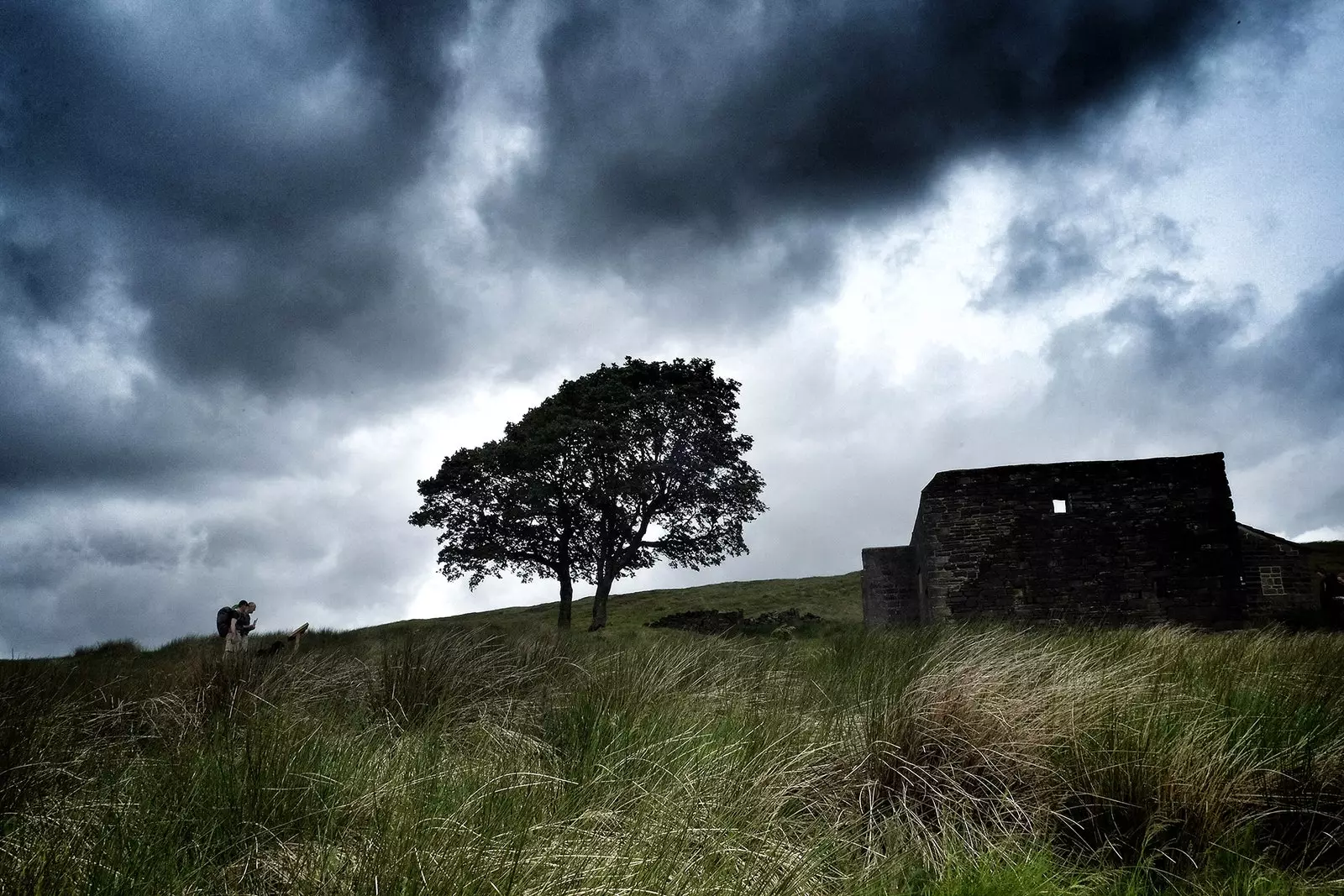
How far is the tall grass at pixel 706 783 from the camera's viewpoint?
7.57 feet

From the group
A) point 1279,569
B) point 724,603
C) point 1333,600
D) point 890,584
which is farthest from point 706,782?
point 724,603

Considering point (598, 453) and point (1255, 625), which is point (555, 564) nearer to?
point (598, 453)

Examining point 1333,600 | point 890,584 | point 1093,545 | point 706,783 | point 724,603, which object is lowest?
point 706,783

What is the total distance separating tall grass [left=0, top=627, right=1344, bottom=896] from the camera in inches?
90.8

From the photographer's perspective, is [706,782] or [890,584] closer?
[706,782]

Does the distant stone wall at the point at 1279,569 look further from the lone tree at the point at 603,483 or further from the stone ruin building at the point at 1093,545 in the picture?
the lone tree at the point at 603,483

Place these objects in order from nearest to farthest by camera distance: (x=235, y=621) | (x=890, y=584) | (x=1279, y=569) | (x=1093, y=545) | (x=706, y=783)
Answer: (x=706, y=783)
(x=235, y=621)
(x=1093, y=545)
(x=1279, y=569)
(x=890, y=584)

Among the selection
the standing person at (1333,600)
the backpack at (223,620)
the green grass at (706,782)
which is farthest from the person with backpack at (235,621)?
the standing person at (1333,600)

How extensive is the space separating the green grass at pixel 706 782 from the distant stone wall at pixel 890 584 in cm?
1204

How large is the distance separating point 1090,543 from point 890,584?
5311 mm

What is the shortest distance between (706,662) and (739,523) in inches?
541

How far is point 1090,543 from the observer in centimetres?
1365

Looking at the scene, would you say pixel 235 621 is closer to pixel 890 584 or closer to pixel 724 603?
pixel 890 584

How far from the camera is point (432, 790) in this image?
3016mm
